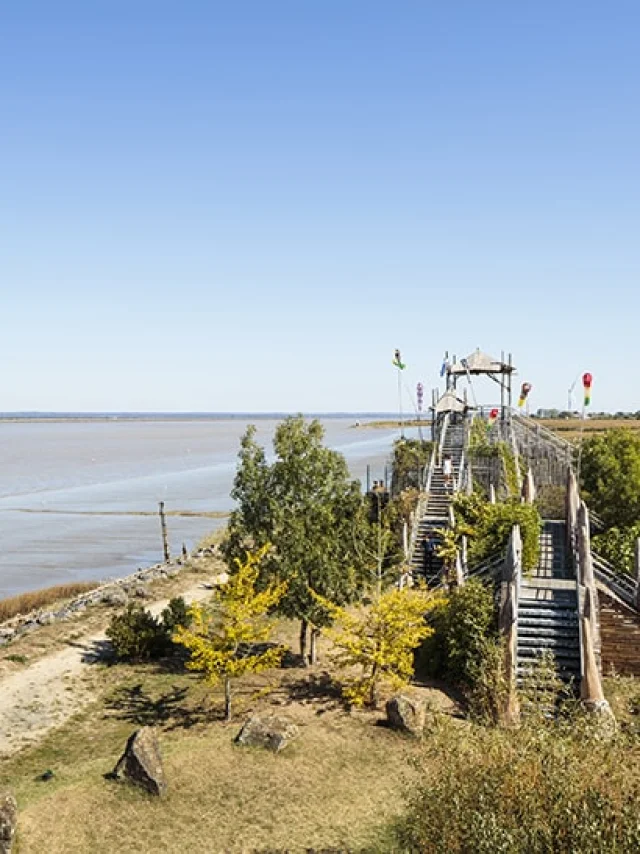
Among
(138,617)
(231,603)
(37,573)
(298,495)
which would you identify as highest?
(298,495)

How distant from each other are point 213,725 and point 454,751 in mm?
11192

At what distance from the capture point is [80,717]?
72.0 feet

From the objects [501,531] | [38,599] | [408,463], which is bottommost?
[38,599]

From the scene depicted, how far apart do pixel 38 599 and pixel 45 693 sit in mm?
Answer: 18243

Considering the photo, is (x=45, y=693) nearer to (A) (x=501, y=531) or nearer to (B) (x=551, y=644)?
(B) (x=551, y=644)

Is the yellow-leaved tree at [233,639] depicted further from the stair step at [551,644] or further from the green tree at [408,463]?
the green tree at [408,463]

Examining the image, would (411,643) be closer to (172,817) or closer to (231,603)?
(231,603)

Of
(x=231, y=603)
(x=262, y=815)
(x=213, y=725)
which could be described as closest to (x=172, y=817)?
(x=262, y=815)

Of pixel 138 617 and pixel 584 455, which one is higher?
pixel 584 455

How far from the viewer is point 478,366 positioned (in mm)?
50719

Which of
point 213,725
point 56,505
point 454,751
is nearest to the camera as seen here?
point 454,751

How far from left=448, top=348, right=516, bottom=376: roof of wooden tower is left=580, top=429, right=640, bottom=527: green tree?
33.5 ft

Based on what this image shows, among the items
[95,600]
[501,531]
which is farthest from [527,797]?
[95,600]

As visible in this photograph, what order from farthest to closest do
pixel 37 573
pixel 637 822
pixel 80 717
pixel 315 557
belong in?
pixel 37 573
pixel 315 557
pixel 80 717
pixel 637 822
